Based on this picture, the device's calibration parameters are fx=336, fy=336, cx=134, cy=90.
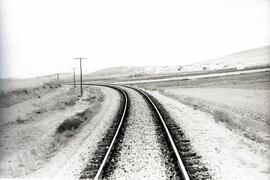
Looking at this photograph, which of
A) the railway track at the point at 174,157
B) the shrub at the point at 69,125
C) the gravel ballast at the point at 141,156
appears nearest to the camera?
the railway track at the point at 174,157

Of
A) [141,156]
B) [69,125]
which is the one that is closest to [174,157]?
[141,156]

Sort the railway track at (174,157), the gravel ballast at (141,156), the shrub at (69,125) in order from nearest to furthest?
the railway track at (174,157) → the gravel ballast at (141,156) → the shrub at (69,125)

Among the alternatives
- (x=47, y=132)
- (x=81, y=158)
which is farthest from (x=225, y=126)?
(x=47, y=132)

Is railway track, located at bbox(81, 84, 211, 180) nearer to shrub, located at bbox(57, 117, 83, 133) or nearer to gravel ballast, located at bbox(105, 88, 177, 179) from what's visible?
gravel ballast, located at bbox(105, 88, 177, 179)

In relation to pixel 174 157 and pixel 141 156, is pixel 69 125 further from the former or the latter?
pixel 174 157

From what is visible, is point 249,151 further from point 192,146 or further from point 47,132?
point 47,132

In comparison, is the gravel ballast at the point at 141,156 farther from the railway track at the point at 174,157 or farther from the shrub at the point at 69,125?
the shrub at the point at 69,125

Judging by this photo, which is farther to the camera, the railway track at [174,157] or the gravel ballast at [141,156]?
the gravel ballast at [141,156]

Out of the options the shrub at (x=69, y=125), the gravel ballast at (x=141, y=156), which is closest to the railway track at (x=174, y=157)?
the gravel ballast at (x=141, y=156)

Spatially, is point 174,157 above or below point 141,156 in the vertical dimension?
above

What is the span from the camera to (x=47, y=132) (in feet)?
64.3

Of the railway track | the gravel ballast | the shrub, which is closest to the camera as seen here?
the railway track

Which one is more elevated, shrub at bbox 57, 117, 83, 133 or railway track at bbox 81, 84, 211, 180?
railway track at bbox 81, 84, 211, 180

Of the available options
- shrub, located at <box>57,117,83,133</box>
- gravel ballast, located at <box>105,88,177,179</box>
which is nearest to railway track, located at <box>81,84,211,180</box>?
gravel ballast, located at <box>105,88,177,179</box>
